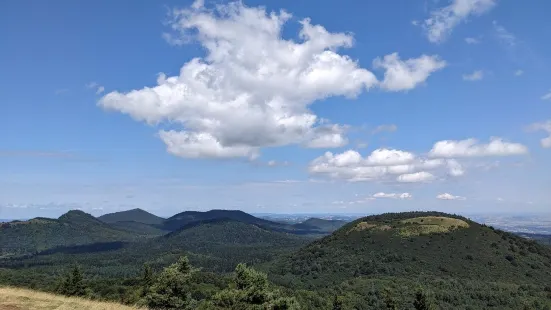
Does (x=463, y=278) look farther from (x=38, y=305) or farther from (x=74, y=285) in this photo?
(x=38, y=305)

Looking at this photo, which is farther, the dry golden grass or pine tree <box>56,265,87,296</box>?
pine tree <box>56,265,87,296</box>

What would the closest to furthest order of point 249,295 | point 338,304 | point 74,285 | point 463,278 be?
point 249,295 → point 74,285 → point 338,304 → point 463,278

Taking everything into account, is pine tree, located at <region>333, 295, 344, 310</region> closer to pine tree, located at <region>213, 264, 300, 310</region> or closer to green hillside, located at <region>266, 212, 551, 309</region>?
green hillside, located at <region>266, 212, 551, 309</region>

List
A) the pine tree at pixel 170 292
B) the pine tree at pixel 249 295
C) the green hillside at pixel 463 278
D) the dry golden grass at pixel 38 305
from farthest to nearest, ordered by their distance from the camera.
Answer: the green hillside at pixel 463 278
the pine tree at pixel 170 292
the pine tree at pixel 249 295
the dry golden grass at pixel 38 305

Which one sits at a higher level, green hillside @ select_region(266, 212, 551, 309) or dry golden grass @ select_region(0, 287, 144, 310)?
dry golden grass @ select_region(0, 287, 144, 310)

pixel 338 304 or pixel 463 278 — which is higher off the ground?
pixel 338 304

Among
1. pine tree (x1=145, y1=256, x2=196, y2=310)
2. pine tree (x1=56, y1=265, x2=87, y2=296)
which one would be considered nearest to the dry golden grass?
pine tree (x1=145, y1=256, x2=196, y2=310)

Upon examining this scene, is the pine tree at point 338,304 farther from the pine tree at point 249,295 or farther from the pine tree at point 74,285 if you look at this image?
the pine tree at point 74,285

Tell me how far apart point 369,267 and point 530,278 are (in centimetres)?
7000

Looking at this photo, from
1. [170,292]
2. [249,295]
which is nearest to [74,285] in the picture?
[170,292]

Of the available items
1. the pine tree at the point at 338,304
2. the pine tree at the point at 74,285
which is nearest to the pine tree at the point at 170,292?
the pine tree at the point at 74,285

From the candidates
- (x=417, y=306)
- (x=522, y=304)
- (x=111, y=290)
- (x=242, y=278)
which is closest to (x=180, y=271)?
(x=242, y=278)

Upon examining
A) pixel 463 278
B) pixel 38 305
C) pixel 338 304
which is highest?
pixel 38 305

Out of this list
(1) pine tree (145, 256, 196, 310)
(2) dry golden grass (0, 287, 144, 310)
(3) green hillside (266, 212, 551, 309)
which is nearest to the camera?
(2) dry golden grass (0, 287, 144, 310)
